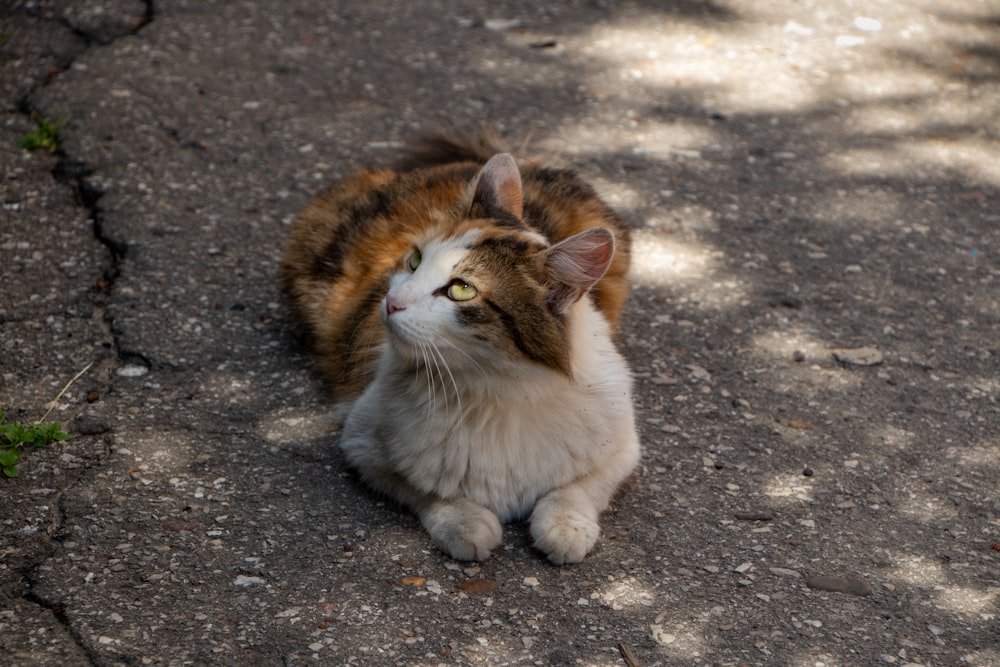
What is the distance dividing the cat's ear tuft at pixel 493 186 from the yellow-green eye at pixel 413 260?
22cm

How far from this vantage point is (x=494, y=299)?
3.06 metres

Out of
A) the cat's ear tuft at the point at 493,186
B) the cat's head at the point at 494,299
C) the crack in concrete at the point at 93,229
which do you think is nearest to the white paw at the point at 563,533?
the cat's head at the point at 494,299

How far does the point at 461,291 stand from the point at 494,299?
0.10 meters

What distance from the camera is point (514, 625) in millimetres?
3029

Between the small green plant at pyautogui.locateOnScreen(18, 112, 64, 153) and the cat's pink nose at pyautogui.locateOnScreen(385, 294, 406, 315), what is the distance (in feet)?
10.1

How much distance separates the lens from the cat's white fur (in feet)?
10.3

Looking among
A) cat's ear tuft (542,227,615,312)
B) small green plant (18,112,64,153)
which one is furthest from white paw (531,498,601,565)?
small green plant (18,112,64,153)

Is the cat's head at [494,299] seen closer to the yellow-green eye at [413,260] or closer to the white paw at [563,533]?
the yellow-green eye at [413,260]

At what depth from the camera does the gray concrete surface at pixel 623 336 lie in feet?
10.1

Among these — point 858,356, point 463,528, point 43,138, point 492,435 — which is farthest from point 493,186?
point 43,138

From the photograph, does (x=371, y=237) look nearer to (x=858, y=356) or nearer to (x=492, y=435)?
(x=492, y=435)

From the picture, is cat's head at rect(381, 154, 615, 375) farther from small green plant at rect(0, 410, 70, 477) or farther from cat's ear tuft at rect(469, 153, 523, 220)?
small green plant at rect(0, 410, 70, 477)

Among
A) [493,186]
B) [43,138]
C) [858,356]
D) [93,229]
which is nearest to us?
[493,186]

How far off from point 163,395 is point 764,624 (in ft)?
7.34
